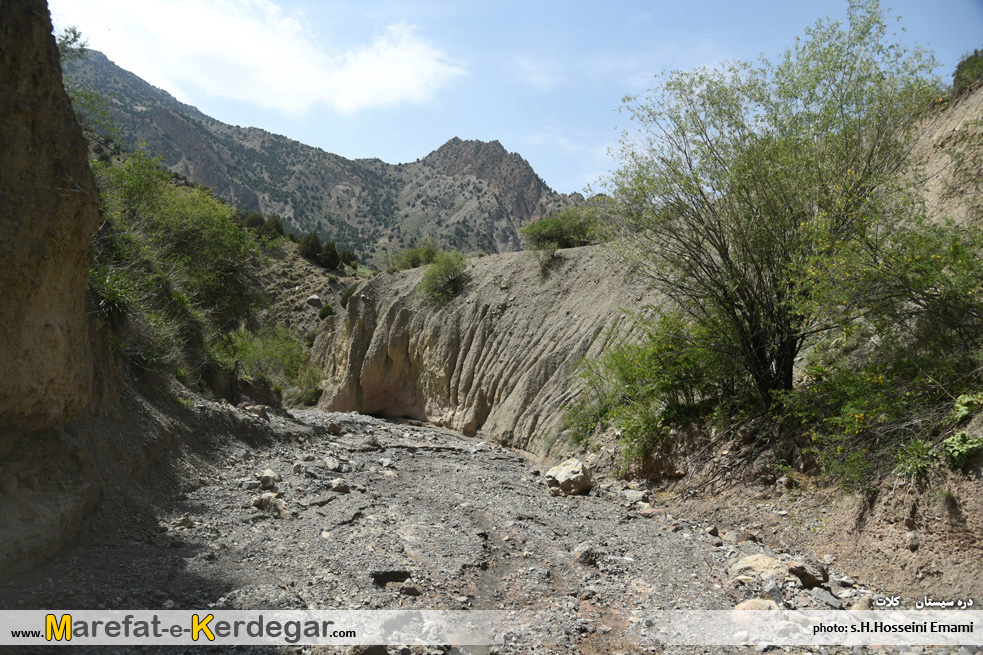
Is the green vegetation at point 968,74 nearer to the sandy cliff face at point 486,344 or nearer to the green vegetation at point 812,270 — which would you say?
the green vegetation at point 812,270

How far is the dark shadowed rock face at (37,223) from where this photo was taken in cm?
513

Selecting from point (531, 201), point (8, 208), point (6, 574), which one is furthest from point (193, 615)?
point (531, 201)

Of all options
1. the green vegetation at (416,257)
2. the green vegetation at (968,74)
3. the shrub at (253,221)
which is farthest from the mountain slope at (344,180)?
the green vegetation at (968,74)

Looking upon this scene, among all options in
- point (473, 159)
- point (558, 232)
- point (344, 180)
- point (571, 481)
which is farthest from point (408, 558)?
point (473, 159)

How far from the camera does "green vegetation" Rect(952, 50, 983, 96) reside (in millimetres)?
14609

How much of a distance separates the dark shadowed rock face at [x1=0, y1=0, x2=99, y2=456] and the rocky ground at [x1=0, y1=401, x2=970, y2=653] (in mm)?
1561

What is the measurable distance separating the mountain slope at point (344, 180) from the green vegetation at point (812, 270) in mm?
60968

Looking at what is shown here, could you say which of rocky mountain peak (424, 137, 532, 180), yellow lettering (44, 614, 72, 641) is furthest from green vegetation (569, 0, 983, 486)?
rocky mountain peak (424, 137, 532, 180)

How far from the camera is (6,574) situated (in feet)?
15.1

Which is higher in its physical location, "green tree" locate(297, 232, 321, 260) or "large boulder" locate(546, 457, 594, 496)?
"green tree" locate(297, 232, 321, 260)

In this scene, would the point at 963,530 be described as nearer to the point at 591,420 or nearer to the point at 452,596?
the point at 452,596

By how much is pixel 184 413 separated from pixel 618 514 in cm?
789

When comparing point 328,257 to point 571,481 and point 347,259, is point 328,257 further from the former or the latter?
point 571,481

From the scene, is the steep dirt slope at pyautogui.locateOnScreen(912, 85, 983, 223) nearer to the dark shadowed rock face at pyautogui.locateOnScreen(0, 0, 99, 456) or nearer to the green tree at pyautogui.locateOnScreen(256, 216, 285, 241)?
the dark shadowed rock face at pyautogui.locateOnScreen(0, 0, 99, 456)
